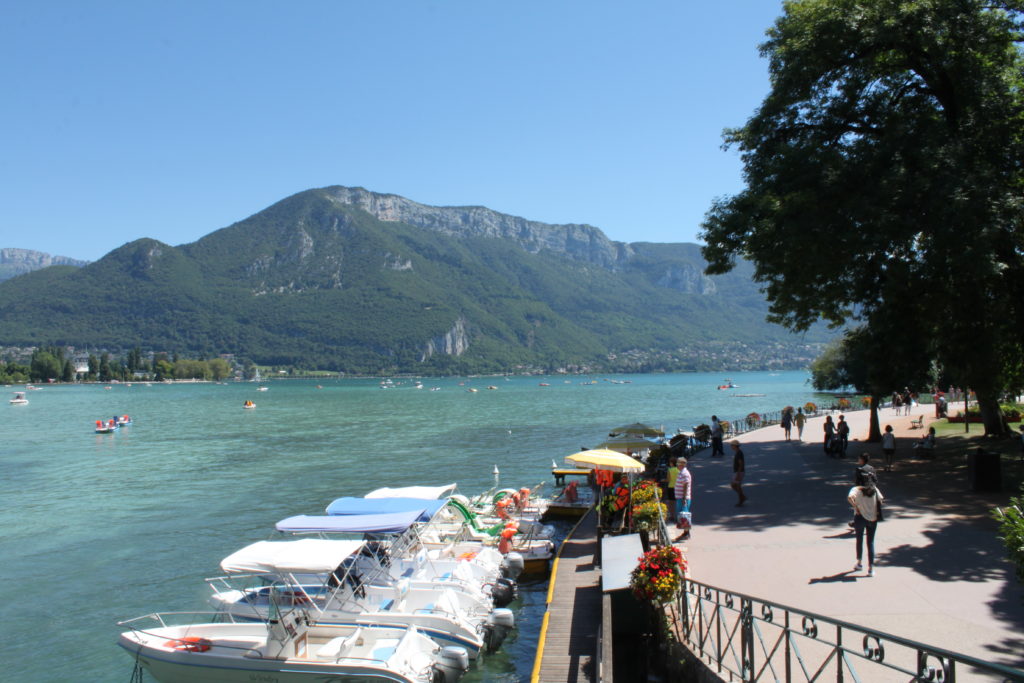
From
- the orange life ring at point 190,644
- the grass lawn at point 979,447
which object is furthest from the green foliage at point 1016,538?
the orange life ring at point 190,644

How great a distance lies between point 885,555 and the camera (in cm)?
1159

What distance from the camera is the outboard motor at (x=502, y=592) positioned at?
50.3 ft

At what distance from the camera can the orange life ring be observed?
11.9 metres

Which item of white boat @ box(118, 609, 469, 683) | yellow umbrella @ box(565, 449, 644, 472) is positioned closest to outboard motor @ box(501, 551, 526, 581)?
yellow umbrella @ box(565, 449, 644, 472)

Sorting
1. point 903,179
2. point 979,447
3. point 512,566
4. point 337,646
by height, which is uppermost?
point 903,179

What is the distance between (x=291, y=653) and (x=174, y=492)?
23.6 m

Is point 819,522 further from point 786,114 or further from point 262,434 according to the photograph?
point 262,434

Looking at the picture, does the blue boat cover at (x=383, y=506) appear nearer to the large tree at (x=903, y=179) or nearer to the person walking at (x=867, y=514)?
the person walking at (x=867, y=514)

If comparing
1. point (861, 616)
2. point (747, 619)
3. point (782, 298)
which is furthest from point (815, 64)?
point (747, 619)

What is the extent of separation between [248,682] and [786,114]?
22.0 m

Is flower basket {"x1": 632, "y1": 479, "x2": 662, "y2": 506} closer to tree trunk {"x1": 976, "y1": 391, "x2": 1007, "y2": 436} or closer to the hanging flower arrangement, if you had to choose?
the hanging flower arrangement

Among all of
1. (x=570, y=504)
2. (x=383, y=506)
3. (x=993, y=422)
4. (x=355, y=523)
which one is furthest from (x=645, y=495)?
(x=993, y=422)

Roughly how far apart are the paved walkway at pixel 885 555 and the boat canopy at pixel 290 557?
248 inches

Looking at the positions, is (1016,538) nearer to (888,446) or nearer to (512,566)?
(512,566)
